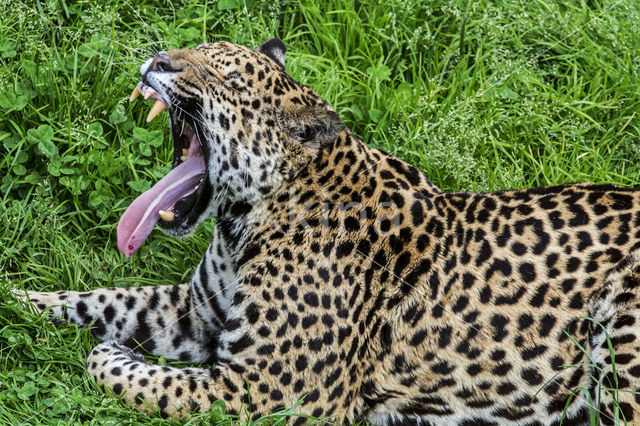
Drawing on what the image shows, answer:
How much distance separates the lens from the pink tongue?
659cm

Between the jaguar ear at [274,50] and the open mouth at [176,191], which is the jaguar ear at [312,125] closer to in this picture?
the open mouth at [176,191]

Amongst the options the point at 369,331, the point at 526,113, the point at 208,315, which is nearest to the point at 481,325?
the point at 369,331

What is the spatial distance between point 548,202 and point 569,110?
3.22 metres

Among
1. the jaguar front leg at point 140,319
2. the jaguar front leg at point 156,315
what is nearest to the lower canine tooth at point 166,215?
the jaguar front leg at point 156,315

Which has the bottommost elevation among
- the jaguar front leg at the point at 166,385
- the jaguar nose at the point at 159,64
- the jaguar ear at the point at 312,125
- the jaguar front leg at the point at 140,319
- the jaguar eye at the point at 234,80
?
the jaguar front leg at the point at 140,319

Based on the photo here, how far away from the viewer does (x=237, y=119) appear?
20.5ft

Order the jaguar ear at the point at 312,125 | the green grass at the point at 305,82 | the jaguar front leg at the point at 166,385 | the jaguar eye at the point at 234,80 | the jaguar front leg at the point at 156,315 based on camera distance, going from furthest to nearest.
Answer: the green grass at the point at 305,82 < the jaguar front leg at the point at 156,315 < the jaguar eye at the point at 234,80 < the jaguar ear at the point at 312,125 < the jaguar front leg at the point at 166,385

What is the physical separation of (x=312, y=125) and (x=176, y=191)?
1.14 metres

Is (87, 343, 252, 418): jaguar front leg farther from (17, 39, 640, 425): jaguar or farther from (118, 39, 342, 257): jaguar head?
(118, 39, 342, 257): jaguar head

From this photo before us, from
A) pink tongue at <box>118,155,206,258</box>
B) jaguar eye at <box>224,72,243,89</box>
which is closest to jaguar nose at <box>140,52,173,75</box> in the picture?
jaguar eye at <box>224,72,243,89</box>

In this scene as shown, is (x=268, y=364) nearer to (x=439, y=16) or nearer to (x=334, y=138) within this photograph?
(x=334, y=138)

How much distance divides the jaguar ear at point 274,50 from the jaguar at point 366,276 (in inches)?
20.0

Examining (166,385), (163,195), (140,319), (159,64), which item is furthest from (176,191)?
(166,385)

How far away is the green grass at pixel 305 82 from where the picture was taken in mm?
7602
